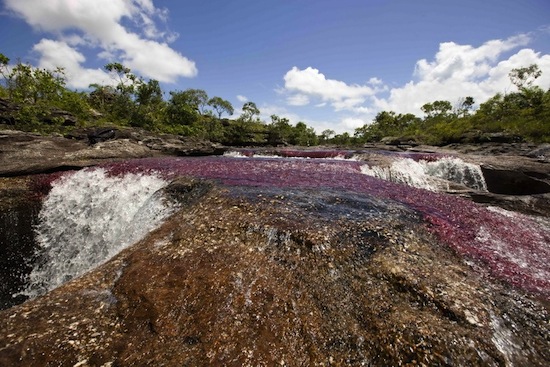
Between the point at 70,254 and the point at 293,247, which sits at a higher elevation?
the point at 293,247

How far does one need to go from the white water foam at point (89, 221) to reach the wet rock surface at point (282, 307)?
370 centimetres

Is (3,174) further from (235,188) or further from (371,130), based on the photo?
(371,130)

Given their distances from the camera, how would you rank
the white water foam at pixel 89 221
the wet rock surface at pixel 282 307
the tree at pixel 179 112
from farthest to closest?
1. the tree at pixel 179 112
2. the white water foam at pixel 89 221
3. the wet rock surface at pixel 282 307

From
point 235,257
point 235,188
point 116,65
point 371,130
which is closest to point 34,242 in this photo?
point 235,188

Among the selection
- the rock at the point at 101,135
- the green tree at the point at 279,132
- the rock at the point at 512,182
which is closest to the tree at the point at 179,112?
the green tree at the point at 279,132

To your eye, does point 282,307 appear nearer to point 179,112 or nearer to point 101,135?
point 101,135

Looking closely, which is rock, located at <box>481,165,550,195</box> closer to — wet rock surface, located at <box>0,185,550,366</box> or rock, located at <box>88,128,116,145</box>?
wet rock surface, located at <box>0,185,550,366</box>

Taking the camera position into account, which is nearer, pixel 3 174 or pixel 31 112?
pixel 3 174

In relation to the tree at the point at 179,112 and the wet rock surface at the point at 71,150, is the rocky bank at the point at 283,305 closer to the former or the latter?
the wet rock surface at the point at 71,150

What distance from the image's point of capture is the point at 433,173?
1051 inches

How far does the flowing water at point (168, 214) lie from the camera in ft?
28.7

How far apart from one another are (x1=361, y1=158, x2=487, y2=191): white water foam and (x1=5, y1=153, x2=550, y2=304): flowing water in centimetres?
54

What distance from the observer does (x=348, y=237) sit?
7789 mm

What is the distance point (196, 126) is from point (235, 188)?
72387 mm
